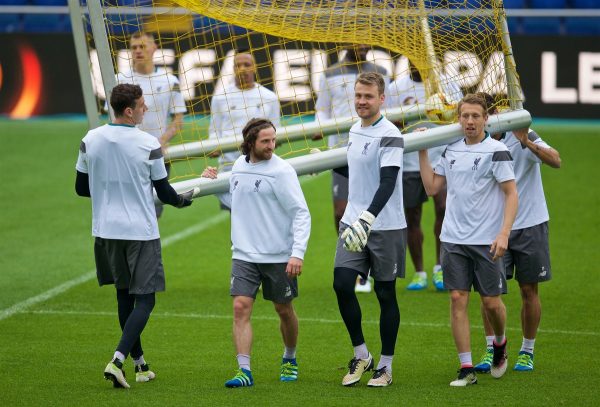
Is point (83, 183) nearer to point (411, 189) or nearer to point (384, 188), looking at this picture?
point (384, 188)

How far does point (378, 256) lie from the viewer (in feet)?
24.5

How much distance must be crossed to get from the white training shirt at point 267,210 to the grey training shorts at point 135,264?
0.52 m

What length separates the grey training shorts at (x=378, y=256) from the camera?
7484 mm

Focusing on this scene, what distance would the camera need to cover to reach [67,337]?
892 cm

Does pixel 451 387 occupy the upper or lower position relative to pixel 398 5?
lower

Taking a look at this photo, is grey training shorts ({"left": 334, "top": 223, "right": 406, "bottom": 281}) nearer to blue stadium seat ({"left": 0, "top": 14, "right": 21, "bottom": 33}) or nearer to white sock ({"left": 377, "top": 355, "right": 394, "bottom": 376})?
white sock ({"left": 377, "top": 355, "right": 394, "bottom": 376})

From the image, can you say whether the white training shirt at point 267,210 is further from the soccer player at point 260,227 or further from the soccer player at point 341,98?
the soccer player at point 341,98

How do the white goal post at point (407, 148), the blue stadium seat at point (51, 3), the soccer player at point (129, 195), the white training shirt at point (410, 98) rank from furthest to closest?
1. the blue stadium seat at point (51, 3)
2. the white training shirt at point (410, 98)
3. the white goal post at point (407, 148)
4. the soccer player at point (129, 195)

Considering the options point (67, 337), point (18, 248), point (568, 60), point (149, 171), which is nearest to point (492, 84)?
→ point (149, 171)

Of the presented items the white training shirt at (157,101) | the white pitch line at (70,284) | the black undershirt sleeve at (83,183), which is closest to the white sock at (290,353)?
the black undershirt sleeve at (83,183)

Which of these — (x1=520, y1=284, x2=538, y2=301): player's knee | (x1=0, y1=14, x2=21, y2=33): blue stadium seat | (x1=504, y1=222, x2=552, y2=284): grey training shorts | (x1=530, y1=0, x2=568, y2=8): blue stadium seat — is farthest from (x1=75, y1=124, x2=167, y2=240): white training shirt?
(x1=530, y1=0, x2=568, y2=8): blue stadium seat

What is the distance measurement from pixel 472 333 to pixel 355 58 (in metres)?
3.32

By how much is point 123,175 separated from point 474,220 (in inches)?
88.4

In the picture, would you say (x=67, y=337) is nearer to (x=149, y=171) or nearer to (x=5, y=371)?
(x=5, y=371)
